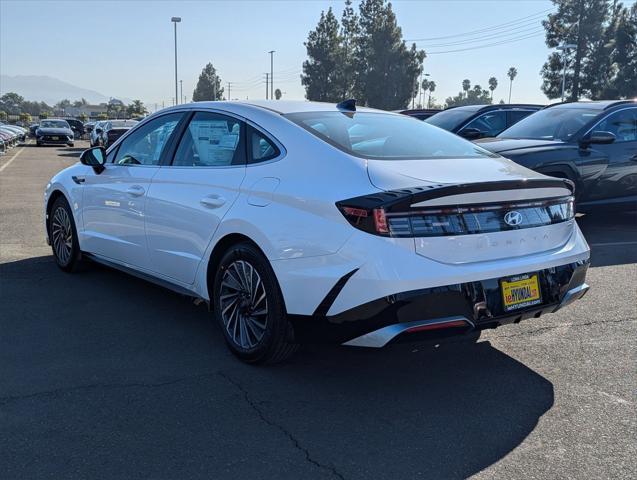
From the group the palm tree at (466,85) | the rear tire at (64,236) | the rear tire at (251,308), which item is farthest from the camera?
the palm tree at (466,85)

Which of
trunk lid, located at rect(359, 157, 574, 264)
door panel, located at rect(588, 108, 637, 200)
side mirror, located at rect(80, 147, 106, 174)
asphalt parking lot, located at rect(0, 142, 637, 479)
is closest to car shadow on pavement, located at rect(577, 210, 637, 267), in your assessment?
door panel, located at rect(588, 108, 637, 200)

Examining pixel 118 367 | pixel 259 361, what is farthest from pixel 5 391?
pixel 259 361

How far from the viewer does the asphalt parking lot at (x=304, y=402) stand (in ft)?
9.52

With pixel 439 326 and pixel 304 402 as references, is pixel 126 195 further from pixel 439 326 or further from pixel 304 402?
pixel 439 326

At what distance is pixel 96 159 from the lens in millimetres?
A: 5684

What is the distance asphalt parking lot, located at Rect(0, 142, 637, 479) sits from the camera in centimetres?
290

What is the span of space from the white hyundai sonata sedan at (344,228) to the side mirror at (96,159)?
896 millimetres

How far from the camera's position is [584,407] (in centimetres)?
348

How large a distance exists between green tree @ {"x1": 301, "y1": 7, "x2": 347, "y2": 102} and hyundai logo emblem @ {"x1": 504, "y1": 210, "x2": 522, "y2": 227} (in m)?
70.9

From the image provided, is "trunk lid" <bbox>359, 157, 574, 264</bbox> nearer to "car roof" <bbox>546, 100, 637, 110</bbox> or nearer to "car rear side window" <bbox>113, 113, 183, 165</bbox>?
"car rear side window" <bbox>113, 113, 183, 165</bbox>

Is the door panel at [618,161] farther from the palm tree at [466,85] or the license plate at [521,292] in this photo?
the palm tree at [466,85]

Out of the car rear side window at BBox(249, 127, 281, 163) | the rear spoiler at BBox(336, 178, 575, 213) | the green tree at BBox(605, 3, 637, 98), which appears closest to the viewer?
the rear spoiler at BBox(336, 178, 575, 213)

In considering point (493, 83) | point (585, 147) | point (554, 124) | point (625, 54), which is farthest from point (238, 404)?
point (493, 83)

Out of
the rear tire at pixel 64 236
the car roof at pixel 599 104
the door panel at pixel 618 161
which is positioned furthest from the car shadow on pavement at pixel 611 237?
the rear tire at pixel 64 236
